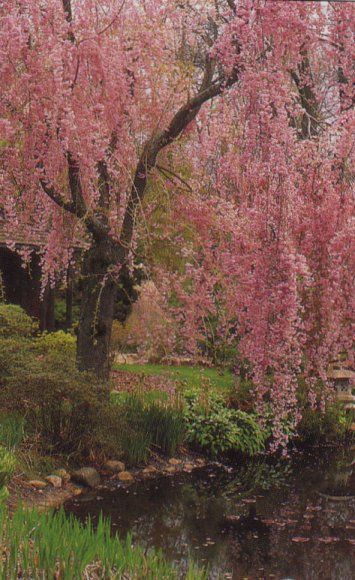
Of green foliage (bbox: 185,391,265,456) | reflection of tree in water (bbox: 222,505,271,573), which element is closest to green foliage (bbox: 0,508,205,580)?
reflection of tree in water (bbox: 222,505,271,573)

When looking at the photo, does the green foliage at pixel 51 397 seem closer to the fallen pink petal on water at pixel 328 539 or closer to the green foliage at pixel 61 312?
the fallen pink petal on water at pixel 328 539

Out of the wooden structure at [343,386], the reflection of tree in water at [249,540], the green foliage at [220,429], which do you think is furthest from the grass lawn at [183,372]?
the reflection of tree in water at [249,540]

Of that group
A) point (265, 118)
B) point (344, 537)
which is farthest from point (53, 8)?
point (344, 537)

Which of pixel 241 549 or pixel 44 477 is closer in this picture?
pixel 241 549

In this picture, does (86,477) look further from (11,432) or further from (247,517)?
(247,517)

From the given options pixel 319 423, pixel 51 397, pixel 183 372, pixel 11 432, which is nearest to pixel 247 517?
pixel 51 397

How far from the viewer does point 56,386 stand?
7.70m

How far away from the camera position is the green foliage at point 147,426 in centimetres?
877

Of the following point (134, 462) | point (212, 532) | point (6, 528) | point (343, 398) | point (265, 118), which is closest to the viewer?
point (6, 528)

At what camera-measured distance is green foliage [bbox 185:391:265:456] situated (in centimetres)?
985

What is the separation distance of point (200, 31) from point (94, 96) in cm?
222

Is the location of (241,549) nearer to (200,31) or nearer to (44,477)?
(44,477)

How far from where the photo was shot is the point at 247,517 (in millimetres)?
7555

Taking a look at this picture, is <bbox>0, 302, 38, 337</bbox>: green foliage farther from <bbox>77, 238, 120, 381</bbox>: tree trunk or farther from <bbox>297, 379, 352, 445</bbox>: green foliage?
<bbox>297, 379, 352, 445</bbox>: green foliage
